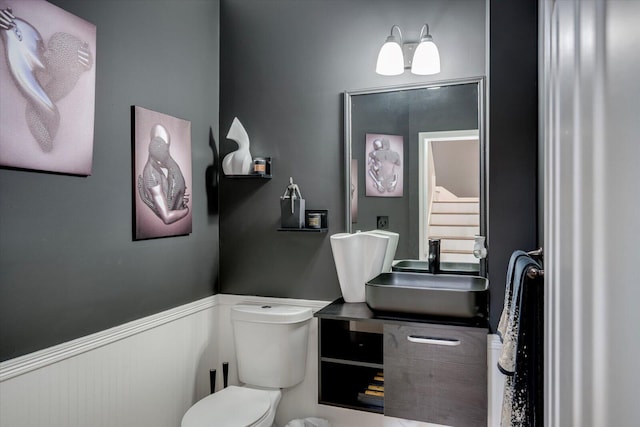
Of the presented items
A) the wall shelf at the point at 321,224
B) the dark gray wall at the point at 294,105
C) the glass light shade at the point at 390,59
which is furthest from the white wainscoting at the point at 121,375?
the glass light shade at the point at 390,59

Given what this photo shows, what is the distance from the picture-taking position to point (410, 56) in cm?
240

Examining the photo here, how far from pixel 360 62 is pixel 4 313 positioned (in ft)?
6.72

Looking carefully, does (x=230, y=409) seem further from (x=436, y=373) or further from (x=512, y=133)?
(x=512, y=133)

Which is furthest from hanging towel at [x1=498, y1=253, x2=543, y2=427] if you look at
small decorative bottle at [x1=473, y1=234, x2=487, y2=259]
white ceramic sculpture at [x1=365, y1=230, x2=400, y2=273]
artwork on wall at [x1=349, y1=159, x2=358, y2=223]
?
artwork on wall at [x1=349, y1=159, x2=358, y2=223]

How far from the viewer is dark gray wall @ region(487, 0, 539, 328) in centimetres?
184

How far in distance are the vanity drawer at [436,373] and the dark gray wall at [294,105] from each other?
66 cm

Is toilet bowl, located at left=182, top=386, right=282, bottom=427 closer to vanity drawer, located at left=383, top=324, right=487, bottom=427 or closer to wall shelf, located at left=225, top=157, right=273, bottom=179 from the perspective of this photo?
vanity drawer, located at left=383, top=324, right=487, bottom=427

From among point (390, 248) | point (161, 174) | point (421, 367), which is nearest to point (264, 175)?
point (161, 174)

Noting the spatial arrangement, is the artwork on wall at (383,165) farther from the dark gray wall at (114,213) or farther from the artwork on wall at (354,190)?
the dark gray wall at (114,213)

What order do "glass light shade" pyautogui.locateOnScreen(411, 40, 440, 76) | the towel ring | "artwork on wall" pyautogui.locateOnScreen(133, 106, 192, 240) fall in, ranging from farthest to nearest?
"glass light shade" pyautogui.locateOnScreen(411, 40, 440, 76) < "artwork on wall" pyautogui.locateOnScreen(133, 106, 192, 240) < the towel ring

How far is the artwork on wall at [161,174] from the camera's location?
7.06 ft

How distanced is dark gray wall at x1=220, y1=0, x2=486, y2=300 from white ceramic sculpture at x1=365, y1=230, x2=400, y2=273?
9.9 inches

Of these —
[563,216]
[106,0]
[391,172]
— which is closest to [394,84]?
[391,172]

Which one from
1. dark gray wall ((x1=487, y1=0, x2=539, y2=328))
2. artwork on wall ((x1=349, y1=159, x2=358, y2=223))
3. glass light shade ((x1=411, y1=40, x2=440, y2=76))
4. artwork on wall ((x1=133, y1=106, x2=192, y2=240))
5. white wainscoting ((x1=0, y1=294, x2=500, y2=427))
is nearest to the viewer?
white wainscoting ((x1=0, y1=294, x2=500, y2=427))
